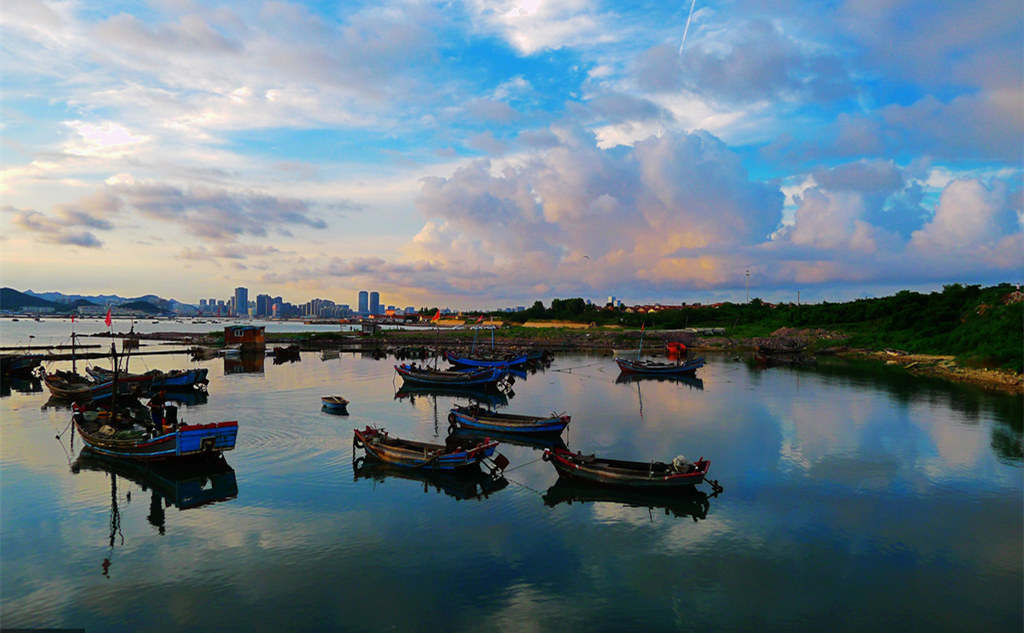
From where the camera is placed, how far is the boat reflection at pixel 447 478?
23109mm

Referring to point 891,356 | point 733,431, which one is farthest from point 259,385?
point 891,356

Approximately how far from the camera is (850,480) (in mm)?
24969

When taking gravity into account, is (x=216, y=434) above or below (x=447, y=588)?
above

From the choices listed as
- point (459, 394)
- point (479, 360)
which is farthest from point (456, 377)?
point (479, 360)

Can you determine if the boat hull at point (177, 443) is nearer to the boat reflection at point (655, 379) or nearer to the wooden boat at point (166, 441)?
the wooden boat at point (166, 441)

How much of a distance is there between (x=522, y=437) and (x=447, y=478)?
9682 mm

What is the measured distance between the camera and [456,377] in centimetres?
5556

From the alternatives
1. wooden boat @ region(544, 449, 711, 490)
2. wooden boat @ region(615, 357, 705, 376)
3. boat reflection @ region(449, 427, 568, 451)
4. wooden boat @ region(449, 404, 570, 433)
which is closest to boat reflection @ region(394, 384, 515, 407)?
wooden boat @ region(449, 404, 570, 433)

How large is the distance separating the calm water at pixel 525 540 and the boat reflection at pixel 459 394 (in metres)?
15.1

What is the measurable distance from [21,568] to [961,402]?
5901 centimetres

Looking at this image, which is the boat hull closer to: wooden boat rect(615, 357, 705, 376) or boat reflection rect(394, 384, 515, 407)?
boat reflection rect(394, 384, 515, 407)

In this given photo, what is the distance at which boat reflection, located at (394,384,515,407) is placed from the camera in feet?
160

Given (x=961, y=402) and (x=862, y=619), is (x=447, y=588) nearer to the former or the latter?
(x=862, y=619)

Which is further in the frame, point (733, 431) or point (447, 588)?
point (733, 431)
